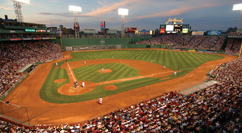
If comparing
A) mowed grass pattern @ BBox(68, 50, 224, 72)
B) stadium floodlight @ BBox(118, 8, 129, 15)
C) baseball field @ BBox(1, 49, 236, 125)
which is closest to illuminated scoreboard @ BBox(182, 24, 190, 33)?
mowed grass pattern @ BBox(68, 50, 224, 72)

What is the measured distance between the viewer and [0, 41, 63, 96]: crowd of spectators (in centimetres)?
2330

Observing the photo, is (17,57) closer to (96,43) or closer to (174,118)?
(96,43)

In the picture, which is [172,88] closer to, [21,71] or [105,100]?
[105,100]

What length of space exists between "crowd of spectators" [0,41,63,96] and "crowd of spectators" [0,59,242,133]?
45.4ft

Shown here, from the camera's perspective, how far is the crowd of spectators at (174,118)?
35.2 ft

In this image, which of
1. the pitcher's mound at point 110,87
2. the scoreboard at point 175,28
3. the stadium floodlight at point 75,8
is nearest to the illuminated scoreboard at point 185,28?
the scoreboard at point 175,28

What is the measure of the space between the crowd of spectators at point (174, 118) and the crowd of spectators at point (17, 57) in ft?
45.4

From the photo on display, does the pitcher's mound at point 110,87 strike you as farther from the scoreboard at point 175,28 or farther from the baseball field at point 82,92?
the scoreboard at point 175,28

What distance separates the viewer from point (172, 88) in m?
21.5

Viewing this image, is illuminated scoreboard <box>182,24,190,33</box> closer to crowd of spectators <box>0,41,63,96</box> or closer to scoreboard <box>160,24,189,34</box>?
scoreboard <box>160,24,189,34</box>

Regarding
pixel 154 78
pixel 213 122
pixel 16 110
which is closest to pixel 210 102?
pixel 213 122

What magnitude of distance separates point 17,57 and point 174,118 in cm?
4012

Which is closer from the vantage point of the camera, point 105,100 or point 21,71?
point 105,100

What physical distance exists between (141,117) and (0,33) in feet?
146
